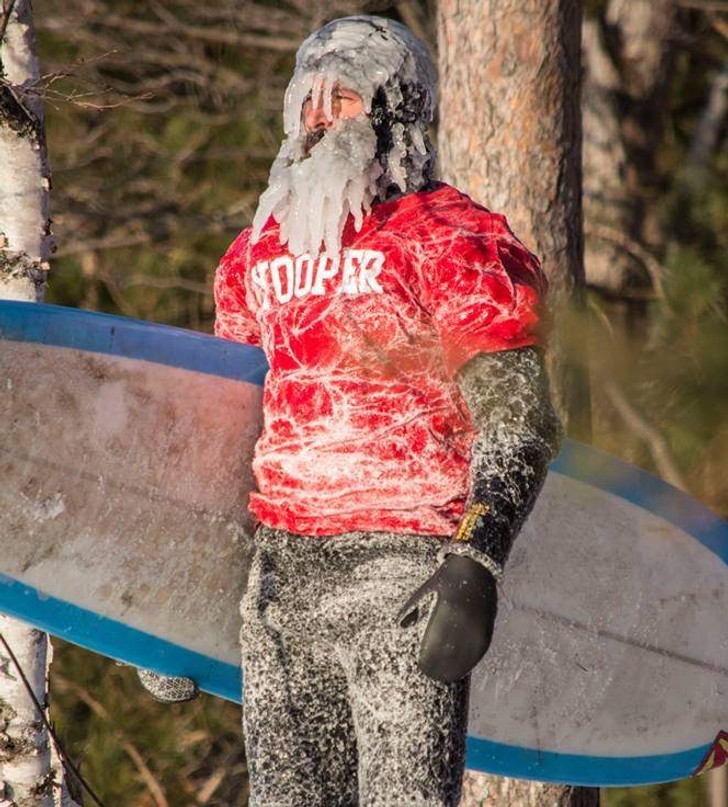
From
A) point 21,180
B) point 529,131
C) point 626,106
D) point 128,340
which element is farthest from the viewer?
point 626,106

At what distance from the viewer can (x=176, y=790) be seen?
6637mm

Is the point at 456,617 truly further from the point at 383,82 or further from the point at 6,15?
the point at 6,15

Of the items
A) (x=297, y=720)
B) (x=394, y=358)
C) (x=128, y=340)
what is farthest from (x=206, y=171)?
(x=297, y=720)

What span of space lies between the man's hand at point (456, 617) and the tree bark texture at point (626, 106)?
15.3 ft

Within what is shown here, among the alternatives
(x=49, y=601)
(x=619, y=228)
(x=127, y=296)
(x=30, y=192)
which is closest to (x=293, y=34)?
(x=127, y=296)

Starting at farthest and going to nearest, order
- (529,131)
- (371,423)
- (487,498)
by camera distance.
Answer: (529,131), (371,423), (487,498)

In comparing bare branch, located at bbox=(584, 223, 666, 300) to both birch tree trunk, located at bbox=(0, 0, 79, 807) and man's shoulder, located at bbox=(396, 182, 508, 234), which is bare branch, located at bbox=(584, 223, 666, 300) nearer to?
birch tree trunk, located at bbox=(0, 0, 79, 807)

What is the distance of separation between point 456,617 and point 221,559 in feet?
2.43

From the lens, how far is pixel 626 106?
23.0 ft

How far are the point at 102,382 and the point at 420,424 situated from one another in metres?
0.75

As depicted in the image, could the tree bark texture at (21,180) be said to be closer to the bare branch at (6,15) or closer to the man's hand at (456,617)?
the bare branch at (6,15)

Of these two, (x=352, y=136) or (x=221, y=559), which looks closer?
(x=352, y=136)

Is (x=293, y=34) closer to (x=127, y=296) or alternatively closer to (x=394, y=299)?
(x=127, y=296)

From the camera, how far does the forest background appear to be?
246 inches
